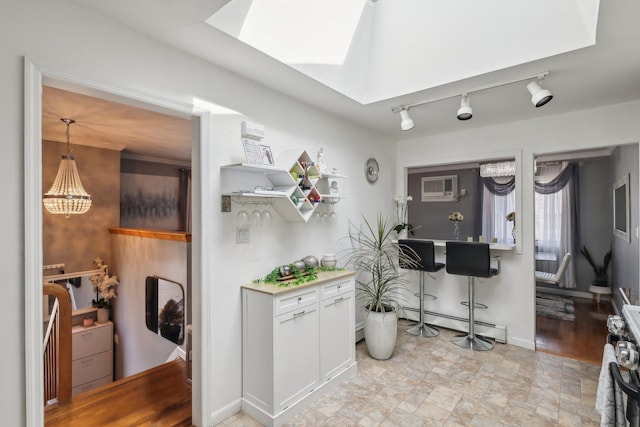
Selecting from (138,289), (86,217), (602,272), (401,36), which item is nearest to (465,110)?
(401,36)

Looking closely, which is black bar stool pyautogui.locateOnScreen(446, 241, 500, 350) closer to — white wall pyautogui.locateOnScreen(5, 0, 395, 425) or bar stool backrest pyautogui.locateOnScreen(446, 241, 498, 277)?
bar stool backrest pyautogui.locateOnScreen(446, 241, 498, 277)

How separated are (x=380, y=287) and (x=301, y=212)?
1.18m

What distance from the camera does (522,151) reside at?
3.46m

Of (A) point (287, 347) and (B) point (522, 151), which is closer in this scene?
(A) point (287, 347)

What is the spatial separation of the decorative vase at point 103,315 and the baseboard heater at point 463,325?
4257 mm

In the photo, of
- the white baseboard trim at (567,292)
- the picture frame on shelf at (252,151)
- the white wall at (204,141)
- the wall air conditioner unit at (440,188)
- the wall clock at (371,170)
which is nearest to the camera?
the white wall at (204,141)

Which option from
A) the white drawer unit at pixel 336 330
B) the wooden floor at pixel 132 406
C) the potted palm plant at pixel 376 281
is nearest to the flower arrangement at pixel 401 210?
the potted palm plant at pixel 376 281

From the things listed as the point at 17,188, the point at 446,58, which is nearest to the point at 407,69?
the point at 446,58

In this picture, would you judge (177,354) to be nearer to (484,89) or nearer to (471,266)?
(471,266)

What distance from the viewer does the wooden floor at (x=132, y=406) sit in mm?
2215

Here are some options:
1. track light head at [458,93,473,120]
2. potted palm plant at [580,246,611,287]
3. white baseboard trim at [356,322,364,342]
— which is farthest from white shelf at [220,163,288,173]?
potted palm plant at [580,246,611,287]

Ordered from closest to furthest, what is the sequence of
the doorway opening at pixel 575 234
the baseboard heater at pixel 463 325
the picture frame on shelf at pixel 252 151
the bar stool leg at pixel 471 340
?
the picture frame on shelf at pixel 252 151, the bar stool leg at pixel 471 340, the baseboard heater at pixel 463 325, the doorway opening at pixel 575 234

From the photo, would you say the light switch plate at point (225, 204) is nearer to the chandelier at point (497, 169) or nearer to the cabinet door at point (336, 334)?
the cabinet door at point (336, 334)

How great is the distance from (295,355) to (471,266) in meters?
2.09
